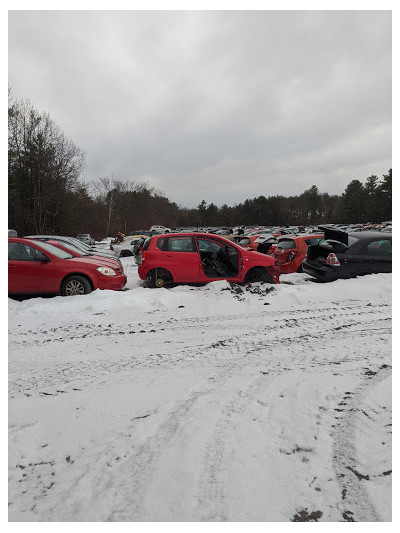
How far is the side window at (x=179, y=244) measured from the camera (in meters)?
7.56

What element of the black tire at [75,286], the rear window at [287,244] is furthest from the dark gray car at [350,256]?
the black tire at [75,286]

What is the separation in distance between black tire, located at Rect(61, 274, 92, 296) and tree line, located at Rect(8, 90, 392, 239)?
10.0m

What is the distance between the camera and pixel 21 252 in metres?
6.54

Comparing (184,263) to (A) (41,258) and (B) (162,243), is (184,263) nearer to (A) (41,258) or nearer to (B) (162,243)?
(B) (162,243)

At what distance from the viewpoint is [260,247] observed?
1355 cm

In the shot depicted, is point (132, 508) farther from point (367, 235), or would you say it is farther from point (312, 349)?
point (367, 235)

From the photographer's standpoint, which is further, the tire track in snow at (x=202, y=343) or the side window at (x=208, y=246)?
the side window at (x=208, y=246)

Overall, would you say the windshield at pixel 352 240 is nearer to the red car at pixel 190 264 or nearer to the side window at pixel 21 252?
the red car at pixel 190 264

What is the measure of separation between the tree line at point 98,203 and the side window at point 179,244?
734 cm

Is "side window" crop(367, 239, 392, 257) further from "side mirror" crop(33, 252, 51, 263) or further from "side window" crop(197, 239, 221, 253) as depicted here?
"side mirror" crop(33, 252, 51, 263)

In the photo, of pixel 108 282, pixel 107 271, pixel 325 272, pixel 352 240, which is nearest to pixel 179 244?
pixel 107 271

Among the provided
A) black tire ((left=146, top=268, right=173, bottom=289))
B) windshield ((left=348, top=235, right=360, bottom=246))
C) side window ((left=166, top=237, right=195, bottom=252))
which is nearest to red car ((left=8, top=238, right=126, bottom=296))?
black tire ((left=146, top=268, right=173, bottom=289))

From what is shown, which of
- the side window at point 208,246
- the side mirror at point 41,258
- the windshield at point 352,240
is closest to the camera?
the side mirror at point 41,258

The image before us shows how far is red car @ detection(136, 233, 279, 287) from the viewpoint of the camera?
24.3 feet
